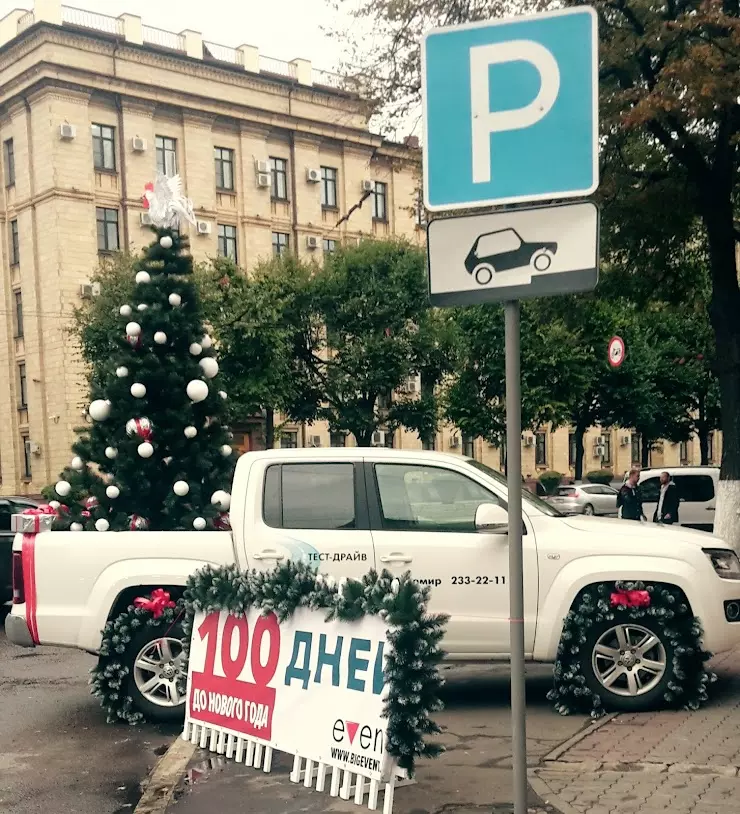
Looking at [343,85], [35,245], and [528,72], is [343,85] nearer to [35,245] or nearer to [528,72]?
[528,72]

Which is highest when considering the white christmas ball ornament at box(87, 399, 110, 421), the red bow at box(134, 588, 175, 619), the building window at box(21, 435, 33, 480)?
the white christmas ball ornament at box(87, 399, 110, 421)

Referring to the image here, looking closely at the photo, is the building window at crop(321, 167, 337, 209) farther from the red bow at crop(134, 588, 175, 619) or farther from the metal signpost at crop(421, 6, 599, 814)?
the metal signpost at crop(421, 6, 599, 814)

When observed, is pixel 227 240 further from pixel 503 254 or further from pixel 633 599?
pixel 503 254

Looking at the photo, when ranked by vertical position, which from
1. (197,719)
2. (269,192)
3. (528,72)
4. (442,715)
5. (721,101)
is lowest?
(442,715)

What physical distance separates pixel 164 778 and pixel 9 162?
131 feet

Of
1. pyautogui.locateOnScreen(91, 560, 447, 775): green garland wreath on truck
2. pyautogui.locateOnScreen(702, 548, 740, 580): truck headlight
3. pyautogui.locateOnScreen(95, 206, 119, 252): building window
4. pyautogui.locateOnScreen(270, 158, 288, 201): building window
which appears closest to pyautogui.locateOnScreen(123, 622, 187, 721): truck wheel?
pyautogui.locateOnScreen(91, 560, 447, 775): green garland wreath on truck

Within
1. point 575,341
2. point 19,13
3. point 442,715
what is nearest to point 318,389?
point 575,341

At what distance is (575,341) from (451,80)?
30327mm

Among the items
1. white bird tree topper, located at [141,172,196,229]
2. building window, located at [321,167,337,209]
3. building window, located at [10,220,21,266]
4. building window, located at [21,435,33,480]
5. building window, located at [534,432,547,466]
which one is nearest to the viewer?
white bird tree topper, located at [141,172,196,229]

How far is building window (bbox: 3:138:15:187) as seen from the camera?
41.1 metres

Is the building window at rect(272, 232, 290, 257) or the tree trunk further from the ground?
the building window at rect(272, 232, 290, 257)

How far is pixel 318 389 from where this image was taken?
116 feet

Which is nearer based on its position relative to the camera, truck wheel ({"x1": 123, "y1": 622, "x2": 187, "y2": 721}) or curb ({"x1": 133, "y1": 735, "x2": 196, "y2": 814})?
curb ({"x1": 133, "y1": 735, "x2": 196, "y2": 814})

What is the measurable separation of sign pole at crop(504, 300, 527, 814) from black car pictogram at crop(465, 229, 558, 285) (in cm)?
15
